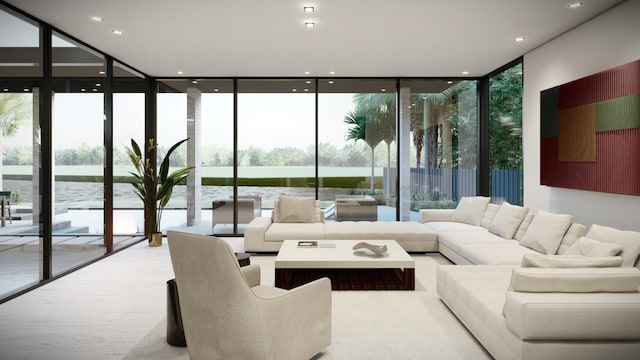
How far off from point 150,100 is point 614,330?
701cm

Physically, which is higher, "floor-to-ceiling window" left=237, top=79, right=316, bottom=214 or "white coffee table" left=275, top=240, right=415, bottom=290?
"floor-to-ceiling window" left=237, top=79, right=316, bottom=214

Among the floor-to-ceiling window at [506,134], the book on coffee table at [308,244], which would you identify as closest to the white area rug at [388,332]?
the book on coffee table at [308,244]

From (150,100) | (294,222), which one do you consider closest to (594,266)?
(294,222)

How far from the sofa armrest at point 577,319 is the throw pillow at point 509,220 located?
8.81 feet

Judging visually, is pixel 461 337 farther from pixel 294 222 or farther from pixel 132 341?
pixel 294 222

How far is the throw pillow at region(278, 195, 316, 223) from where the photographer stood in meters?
6.54

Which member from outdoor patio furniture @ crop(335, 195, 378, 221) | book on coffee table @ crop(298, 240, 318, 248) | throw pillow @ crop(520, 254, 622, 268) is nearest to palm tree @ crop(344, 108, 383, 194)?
outdoor patio furniture @ crop(335, 195, 378, 221)

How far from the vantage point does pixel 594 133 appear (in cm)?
437

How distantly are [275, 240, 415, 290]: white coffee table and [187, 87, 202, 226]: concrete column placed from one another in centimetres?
302

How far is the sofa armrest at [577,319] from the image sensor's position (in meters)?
2.29

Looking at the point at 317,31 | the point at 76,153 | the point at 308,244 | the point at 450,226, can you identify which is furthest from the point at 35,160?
the point at 450,226

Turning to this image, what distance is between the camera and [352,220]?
7.36 metres

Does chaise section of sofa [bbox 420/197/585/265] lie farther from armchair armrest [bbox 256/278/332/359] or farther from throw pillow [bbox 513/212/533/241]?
armchair armrest [bbox 256/278/332/359]

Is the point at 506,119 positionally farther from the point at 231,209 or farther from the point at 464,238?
the point at 231,209
